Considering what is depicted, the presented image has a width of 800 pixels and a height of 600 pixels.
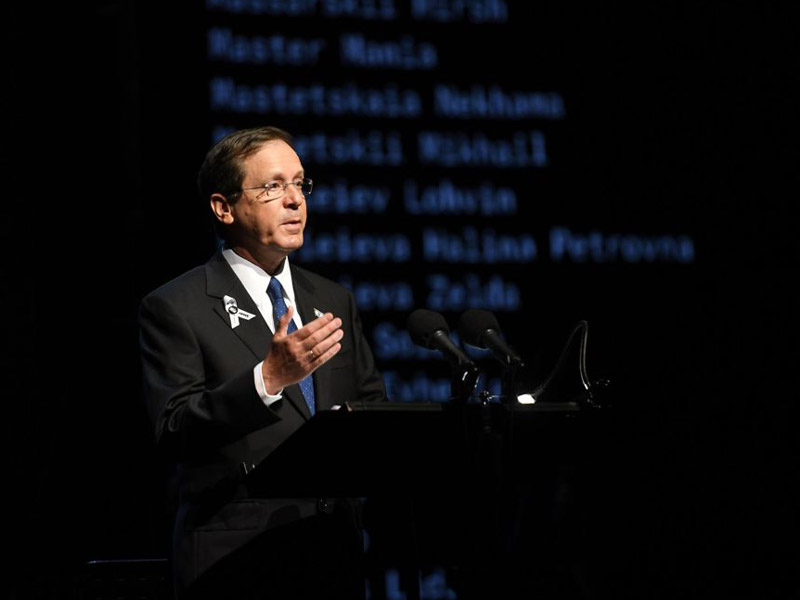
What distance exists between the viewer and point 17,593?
12.2 feet

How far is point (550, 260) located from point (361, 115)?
3.23 ft

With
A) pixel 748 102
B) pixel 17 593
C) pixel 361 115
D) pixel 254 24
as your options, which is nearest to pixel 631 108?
pixel 748 102

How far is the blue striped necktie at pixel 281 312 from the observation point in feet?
8.27

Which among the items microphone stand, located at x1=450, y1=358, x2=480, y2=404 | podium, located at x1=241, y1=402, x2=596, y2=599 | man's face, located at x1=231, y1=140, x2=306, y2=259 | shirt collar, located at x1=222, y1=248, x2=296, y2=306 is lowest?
podium, located at x1=241, y1=402, x2=596, y2=599

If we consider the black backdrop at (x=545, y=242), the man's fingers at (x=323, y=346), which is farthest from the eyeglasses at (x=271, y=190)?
the black backdrop at (x=545, y=242)

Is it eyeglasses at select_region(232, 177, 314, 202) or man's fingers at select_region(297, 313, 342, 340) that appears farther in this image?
eyeglasses at select_region(232, 177, 314, 202)

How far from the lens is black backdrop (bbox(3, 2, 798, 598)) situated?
12.8ft

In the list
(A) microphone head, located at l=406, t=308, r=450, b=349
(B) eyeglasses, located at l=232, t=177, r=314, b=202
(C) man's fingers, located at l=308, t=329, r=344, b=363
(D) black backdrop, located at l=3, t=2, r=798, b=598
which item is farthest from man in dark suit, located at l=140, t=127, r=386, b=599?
(D) black backdrop, located at l=3, t=2, r=798, b=598

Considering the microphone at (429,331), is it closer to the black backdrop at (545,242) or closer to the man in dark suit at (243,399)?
the man in dark suit at (243,399)

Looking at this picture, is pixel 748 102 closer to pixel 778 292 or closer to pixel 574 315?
pixel 778 292

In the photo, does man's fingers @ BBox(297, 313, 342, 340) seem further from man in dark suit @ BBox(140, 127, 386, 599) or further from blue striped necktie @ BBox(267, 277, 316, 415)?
blue striped necktie @ BBox(267, 277, 316, 415)

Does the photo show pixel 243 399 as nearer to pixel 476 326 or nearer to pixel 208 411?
pixel 208 411

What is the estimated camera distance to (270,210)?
265 centimetres

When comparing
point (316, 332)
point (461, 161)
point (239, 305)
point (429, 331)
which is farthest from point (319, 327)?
point (461, 161)
